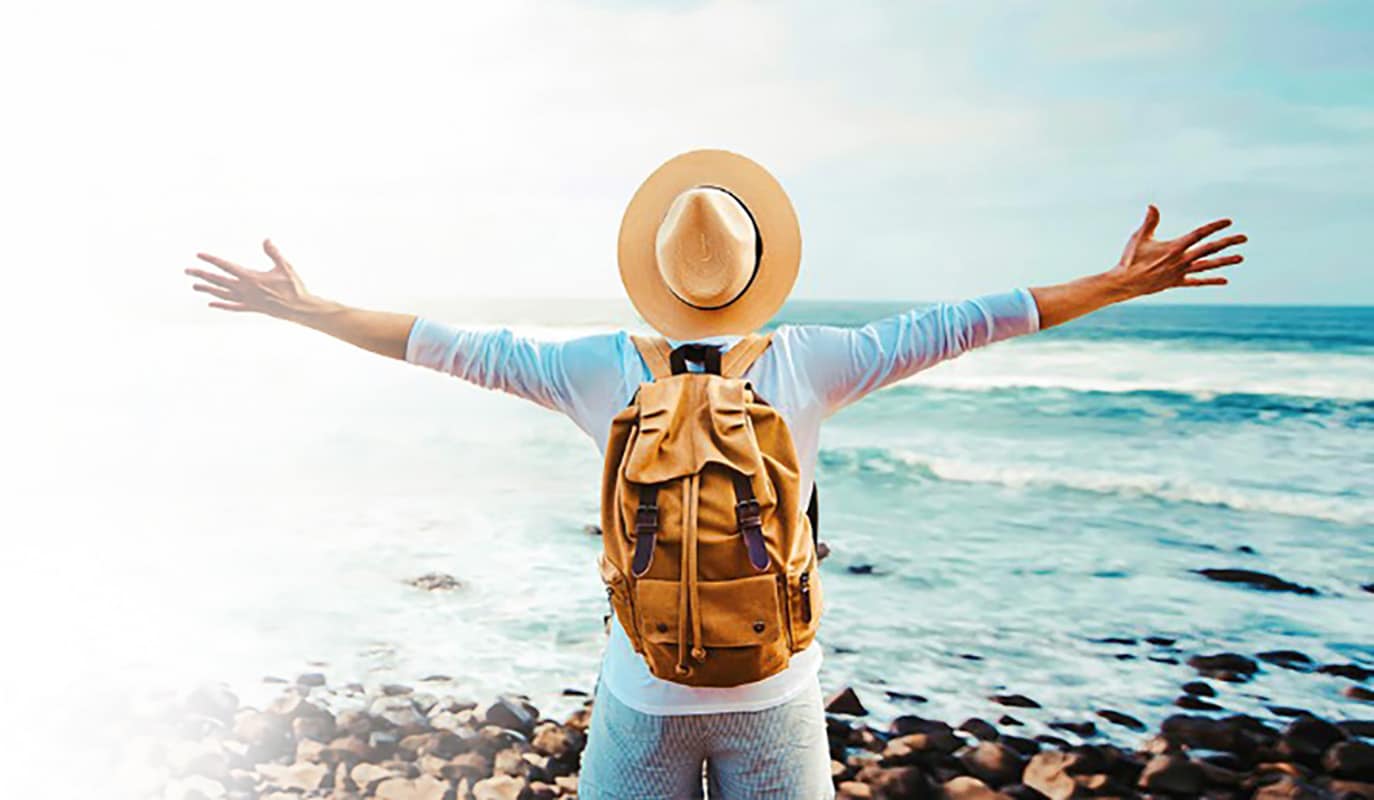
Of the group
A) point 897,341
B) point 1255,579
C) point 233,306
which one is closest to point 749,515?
point 897,341

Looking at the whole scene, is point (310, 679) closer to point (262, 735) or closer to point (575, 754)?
point (262, 735)

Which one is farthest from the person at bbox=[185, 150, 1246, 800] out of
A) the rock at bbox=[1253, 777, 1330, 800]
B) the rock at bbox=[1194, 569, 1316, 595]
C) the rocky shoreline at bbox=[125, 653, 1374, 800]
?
the rock at bbox=[1194, 569, 1316, 595]

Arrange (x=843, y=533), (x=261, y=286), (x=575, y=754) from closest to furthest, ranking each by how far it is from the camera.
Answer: (x=261, y=286), (x=575, y=754), (x=843, y=533)

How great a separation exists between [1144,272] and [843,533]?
7.48 meters

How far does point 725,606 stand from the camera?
1.58m

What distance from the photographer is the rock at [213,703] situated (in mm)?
4738

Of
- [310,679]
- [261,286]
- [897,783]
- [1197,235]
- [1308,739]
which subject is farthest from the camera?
[310,679]

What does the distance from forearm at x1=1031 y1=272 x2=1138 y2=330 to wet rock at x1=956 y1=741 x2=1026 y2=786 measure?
2679 millimetres

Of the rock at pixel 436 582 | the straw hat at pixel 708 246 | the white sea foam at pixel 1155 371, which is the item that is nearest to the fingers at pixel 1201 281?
the straw hat at pixel 708 246

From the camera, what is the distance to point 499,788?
3949 millimetres

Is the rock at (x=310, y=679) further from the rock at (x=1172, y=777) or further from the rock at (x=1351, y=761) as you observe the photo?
the rock at (x=1351, y=761)

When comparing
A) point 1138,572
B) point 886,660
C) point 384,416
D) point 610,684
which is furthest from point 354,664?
point 384,416

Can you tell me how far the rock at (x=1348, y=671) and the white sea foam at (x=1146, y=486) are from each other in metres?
4.58

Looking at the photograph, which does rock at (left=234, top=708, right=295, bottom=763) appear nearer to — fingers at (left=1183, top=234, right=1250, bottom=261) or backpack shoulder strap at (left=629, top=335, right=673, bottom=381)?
backpack shoulder strap at (left=629, top=335, right=673, bottom=381)
